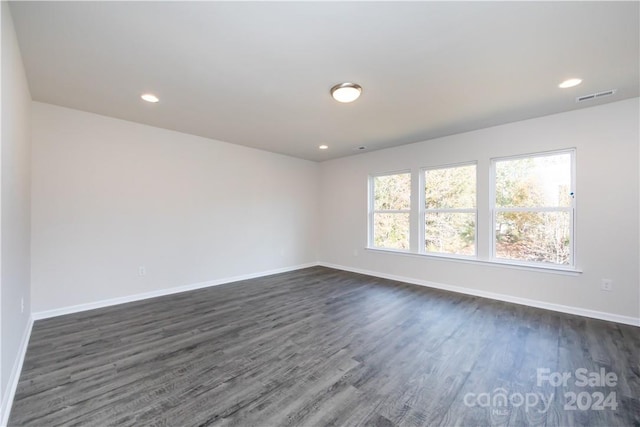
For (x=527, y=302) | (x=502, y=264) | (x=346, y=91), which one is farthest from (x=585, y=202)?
(x=346, y=91)

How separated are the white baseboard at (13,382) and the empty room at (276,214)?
0.03 meters

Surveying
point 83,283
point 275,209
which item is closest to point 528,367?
point 275,209

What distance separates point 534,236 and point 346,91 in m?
3.33

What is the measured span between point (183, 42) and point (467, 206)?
4.30 m

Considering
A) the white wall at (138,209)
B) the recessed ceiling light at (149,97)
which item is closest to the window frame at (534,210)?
the white wall at (138,209)

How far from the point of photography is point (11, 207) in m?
1.91

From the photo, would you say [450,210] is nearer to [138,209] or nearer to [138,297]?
[138,209]

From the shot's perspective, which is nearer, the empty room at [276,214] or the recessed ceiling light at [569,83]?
the empty room at [276,214]

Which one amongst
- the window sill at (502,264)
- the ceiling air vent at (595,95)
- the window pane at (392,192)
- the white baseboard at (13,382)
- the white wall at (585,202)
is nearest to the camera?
the white baseboard at (13,382)

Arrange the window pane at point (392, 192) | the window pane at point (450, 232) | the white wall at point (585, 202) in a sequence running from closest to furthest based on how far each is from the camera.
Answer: the white wall at point (585, 202)
the window pane at point (450, 232)
the window pane at point (392, 192)

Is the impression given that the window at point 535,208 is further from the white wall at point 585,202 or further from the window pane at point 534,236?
the white wall at point 585,202

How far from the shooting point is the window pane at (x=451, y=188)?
4.23m

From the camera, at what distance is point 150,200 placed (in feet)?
12.8

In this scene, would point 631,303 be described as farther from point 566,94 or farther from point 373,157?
point 373,157
